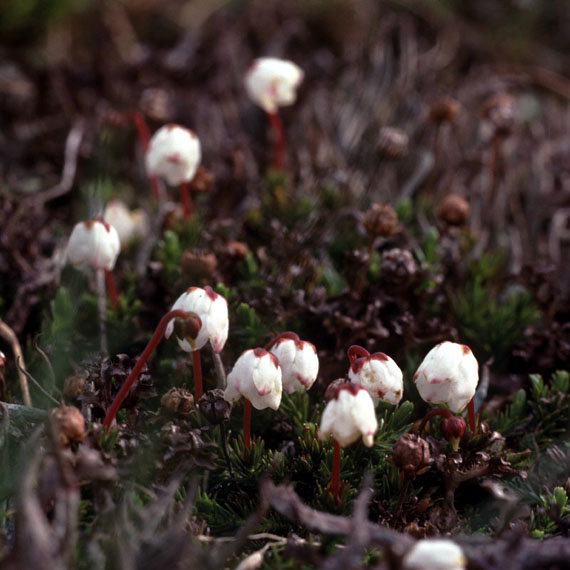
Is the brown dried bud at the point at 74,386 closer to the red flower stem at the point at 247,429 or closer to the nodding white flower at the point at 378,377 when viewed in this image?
the red flower stem at the point at 247,429

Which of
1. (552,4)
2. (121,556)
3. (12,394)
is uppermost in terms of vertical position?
(552,4)

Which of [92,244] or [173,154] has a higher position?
[173,154]

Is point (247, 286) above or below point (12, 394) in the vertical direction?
above

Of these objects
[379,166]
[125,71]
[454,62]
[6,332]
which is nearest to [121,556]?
[6,332]

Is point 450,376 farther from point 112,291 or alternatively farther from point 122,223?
point 122,223

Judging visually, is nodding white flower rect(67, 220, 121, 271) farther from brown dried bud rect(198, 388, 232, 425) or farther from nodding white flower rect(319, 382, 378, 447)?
nodding white flower rect(319, 382, 378, 447)

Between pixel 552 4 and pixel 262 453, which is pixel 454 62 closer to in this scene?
pixel 552 4

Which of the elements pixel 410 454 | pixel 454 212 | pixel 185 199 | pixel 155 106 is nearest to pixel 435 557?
pixel 410 454
